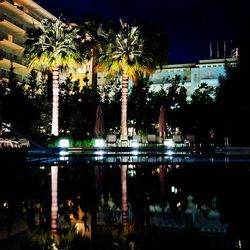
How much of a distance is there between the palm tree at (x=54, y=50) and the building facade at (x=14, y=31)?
32.6 meters

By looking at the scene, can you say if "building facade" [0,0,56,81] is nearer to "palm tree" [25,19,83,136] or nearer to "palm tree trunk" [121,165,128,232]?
"palm tree" [25,19,83,136]

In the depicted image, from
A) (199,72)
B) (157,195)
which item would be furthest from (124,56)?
(199,72)

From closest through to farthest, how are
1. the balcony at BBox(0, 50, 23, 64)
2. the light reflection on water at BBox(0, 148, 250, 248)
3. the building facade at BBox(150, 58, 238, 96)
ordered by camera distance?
the light reflection on water at BBox(0, 148, 250, 248)
the balcony at BBox(0, 50, 23, 64)
the building facade at BBox(150, 58, 238, 96)

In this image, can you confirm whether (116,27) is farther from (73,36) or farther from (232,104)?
(232,104)

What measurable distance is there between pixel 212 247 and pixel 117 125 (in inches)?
1555

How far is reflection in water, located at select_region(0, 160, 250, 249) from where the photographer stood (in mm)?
6703

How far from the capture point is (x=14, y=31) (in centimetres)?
7506

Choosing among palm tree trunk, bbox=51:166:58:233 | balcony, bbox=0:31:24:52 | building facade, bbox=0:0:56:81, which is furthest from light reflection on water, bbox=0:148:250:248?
balcony, bbox=0:31:24:52

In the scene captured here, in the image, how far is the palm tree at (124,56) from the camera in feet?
115

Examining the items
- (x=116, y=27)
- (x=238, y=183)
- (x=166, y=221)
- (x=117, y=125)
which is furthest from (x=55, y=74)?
(x=166, y=221)

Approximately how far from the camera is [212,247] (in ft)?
17.0

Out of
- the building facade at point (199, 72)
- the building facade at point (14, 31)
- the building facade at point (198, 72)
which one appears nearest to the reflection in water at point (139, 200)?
the building facade at point (14, 31)

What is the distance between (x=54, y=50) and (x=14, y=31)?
4403cm

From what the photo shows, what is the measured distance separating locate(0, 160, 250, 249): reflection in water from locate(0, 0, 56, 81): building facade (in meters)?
56.7
